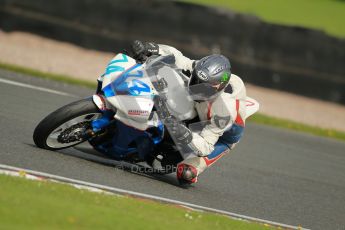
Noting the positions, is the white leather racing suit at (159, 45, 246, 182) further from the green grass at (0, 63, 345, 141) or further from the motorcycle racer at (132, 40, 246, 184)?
the green grass at (0, 63, 345, 141)

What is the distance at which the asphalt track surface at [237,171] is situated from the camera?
7.65 meters

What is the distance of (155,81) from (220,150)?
119cm

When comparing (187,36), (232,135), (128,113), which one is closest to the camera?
(128,113)

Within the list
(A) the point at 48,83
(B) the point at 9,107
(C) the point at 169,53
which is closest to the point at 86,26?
(A) the point at 48,83

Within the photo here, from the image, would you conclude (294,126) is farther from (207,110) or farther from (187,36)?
(207,110)

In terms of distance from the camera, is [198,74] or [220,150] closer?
[198,74]

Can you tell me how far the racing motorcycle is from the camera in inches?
298

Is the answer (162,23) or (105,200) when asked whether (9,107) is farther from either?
(162,23)

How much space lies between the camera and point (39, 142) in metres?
7.80

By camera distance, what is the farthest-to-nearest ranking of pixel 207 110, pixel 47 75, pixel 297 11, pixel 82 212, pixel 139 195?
pixel 297 11
pixel 47 75
pixel 207 110
pixel 139 195
pixel 82 212

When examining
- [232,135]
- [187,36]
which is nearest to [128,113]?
[232,135]

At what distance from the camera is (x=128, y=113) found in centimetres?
755

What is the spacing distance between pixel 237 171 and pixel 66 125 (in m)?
3.02

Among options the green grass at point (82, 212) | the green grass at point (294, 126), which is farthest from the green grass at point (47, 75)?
the green grass at point (82, 212)
